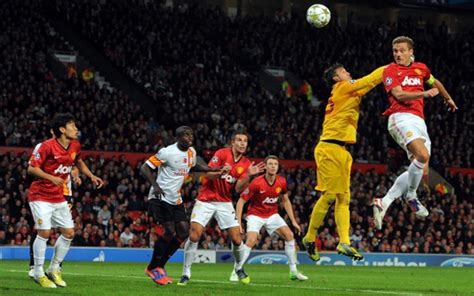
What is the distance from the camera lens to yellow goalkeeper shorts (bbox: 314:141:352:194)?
14.0 metres

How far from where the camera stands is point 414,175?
13852 mm

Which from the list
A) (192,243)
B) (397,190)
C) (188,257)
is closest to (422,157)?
(397,190)

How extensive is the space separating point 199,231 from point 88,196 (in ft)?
40.5

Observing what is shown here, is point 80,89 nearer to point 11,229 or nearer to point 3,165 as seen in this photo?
point 3,165

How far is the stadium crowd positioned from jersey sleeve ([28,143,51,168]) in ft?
41.9

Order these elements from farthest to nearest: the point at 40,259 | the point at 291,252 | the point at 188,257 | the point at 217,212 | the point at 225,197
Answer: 1. the point at 291,252
2. the point at 225,197
3. the point at 217,212
4. the point at 188,257
5. the point at 40,259

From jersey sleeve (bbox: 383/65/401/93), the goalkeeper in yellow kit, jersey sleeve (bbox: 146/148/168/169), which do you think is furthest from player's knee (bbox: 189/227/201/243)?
jersey sleeve (bbox: 383/65/401/93)

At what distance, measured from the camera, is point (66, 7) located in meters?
40.8

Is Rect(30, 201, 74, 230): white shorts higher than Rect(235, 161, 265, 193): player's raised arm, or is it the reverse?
Rect(235, 161, 265, 193): player's raised arm

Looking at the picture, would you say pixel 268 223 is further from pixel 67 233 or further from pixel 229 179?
pixel 67 233

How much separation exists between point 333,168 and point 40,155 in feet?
14.8

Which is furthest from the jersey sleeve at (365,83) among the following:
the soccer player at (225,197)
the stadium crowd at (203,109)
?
the stadium crowd at (203,109)

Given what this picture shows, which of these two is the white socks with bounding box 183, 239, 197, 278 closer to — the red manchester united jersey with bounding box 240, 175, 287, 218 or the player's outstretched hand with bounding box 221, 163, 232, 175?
the player's outstretched hand with bounding box 221, 163, 232, 175

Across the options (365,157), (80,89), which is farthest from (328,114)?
(365,157)
